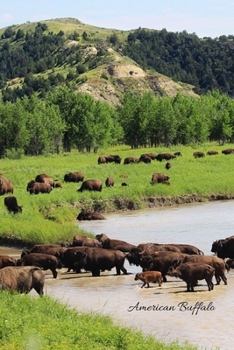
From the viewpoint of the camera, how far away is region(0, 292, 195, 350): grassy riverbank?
10.6 m

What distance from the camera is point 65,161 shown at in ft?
182

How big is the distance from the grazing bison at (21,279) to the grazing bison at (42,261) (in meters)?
2.68

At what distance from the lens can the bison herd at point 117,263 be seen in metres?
15.6

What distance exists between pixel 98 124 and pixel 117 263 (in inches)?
2360

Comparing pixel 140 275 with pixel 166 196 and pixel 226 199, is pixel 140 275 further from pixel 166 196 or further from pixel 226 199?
pixel 226 199

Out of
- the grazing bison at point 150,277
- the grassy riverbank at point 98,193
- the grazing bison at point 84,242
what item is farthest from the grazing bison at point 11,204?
the grazing bison at point 150,277

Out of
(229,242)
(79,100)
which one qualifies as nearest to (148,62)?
(79,100)

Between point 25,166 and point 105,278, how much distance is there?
2991cm

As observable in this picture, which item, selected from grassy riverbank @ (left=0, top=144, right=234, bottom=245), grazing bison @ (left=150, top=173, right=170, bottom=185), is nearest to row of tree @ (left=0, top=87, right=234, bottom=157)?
grassy riverbank @ (left=0, top=144, right=234, bottom=245)

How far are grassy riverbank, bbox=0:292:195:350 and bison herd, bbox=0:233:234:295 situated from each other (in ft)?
9.21

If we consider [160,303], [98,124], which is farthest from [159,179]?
[98,124]

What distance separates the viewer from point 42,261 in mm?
18594

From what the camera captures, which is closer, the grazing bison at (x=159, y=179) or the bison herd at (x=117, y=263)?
the bison herd at (x=117, y=263)

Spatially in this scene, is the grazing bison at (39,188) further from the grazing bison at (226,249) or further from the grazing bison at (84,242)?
the grazing bison at (226,249)
